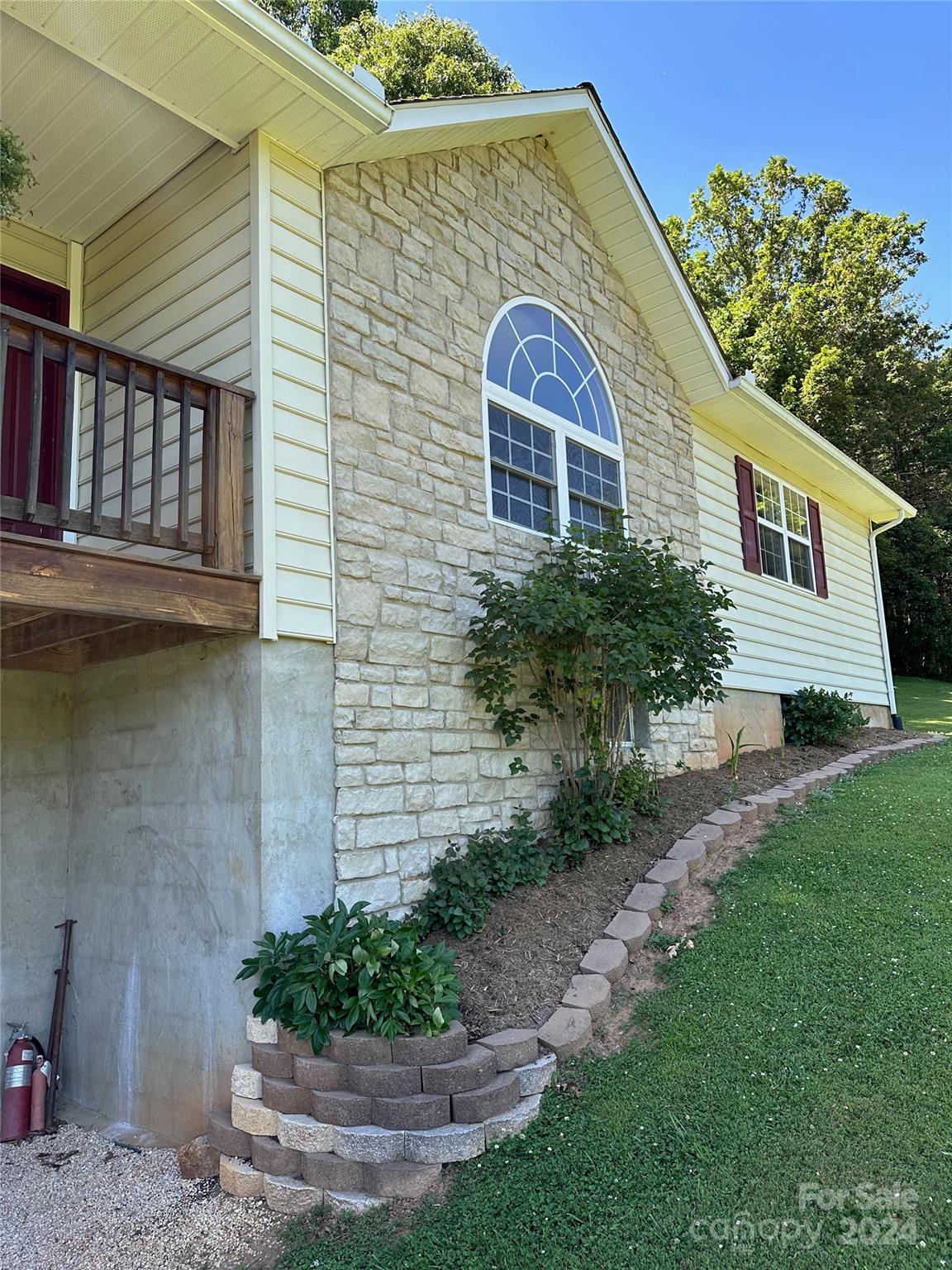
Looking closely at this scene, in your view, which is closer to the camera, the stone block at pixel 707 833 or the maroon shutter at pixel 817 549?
the stone block at pixel 707 833

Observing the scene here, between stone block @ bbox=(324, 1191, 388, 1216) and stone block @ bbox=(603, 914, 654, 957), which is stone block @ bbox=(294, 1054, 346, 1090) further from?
stone block @ bbox=(603, 914, 654, 957)

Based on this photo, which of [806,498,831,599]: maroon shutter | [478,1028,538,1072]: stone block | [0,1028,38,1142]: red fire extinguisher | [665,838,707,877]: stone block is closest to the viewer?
[478,1028,538,1072]: stone block

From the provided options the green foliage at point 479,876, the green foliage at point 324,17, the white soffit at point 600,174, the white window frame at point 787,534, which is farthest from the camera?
the green foliage at point 324,17

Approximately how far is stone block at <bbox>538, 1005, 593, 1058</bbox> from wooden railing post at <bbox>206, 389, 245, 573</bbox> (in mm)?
2512

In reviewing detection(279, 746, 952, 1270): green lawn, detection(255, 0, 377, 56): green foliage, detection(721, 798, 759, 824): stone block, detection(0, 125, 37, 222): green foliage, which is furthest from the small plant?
detection(255, 0, 377, 56): green foliage

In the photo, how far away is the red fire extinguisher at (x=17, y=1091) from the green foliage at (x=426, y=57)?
60.0 feet

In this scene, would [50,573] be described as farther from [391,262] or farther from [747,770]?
[747,770]

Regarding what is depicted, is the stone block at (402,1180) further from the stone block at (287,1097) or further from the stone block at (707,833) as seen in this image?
the stone block at (707,833)

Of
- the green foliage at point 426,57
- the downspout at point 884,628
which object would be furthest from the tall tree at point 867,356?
the green foliage at point 426,57

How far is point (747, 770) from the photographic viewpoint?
24.9 feet

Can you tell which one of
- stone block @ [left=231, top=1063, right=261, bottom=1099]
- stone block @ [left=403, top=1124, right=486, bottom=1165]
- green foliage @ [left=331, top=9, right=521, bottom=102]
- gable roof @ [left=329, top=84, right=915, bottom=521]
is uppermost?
green foliage @ [left=331, top=9, right=521, bottom=102]

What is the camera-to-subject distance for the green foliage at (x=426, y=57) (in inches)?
678

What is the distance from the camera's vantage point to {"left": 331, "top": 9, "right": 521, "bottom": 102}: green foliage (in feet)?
56.5

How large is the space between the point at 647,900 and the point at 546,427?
3.55 metres
